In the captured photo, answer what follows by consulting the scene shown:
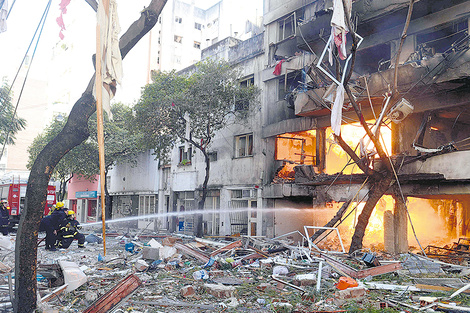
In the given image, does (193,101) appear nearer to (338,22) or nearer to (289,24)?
(289,24)

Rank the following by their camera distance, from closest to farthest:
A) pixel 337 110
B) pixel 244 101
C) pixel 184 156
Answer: pixel 337 110 → pixel 244 101 → pixel 184 156

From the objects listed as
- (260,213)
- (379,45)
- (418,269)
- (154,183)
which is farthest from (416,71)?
(154,183)

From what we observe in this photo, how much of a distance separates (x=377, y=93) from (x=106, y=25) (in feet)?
36.8

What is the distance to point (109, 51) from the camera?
18.4 feet

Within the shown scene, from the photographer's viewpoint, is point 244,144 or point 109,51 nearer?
point 109,51

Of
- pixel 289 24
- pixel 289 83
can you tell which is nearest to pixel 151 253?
pixel 289 83

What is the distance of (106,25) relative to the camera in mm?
5578

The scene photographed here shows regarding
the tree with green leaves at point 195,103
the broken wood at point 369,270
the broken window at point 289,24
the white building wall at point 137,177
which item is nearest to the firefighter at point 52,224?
the tree with green leaves at point 195,103

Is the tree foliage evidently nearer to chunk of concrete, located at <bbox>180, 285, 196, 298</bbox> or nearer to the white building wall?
the white building wall

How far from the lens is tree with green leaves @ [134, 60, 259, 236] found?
19.6 m

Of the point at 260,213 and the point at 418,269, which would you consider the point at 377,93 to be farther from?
the point at 260,213

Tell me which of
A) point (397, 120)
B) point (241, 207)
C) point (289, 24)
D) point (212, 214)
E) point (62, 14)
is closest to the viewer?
point (62, 14)

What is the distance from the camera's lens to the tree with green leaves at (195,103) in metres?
19.6

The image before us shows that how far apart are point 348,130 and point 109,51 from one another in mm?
15392
